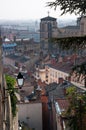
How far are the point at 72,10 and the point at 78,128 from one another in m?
5.93

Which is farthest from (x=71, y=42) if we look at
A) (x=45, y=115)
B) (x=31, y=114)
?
(x=45, y=115)

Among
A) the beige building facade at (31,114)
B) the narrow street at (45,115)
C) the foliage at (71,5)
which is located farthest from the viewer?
the narrow street at (45,115)

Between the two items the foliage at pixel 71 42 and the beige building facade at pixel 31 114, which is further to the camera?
the beige building facade at pixel 31 114

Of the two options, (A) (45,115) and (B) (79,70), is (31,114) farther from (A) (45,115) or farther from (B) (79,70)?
(B) (79,70)

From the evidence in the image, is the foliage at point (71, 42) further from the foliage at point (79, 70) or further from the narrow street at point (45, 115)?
the narrow street at point (45, 115)

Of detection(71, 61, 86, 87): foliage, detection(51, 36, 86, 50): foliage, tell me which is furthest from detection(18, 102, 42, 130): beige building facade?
detection(51, 36, 86, 50): foliage

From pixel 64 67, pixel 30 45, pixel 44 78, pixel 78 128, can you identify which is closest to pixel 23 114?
pixel 78 128

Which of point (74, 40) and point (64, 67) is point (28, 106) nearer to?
point (74, 40)

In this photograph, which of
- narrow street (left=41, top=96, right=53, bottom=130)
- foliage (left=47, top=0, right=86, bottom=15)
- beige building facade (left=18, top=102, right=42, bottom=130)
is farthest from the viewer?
narrow street (left=41, top=96, right=53, bottom=130)

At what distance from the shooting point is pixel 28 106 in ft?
88.2

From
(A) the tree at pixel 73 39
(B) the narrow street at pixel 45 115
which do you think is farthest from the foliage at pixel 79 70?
(B) the narrow street at pixel 45 115

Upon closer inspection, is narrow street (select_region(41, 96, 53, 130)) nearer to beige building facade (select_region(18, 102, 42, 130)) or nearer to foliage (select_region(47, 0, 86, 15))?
beige building facade (select_region(18, 102, 42, 130))

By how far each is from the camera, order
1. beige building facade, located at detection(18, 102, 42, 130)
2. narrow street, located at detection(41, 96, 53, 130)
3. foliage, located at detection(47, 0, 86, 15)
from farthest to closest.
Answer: narrow street, located at detection(41, 96, 53, 130) → beige building facade, located at detection(18, 102, 42, 130) → foliage, located at detection(47, 0, 86, 15)

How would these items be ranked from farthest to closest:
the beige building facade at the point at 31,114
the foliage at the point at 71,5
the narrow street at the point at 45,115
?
1. the narrow street at the point at 45,115
2. the beige building facade at the point at 31,114
3. the foliage at the point at 71,5
